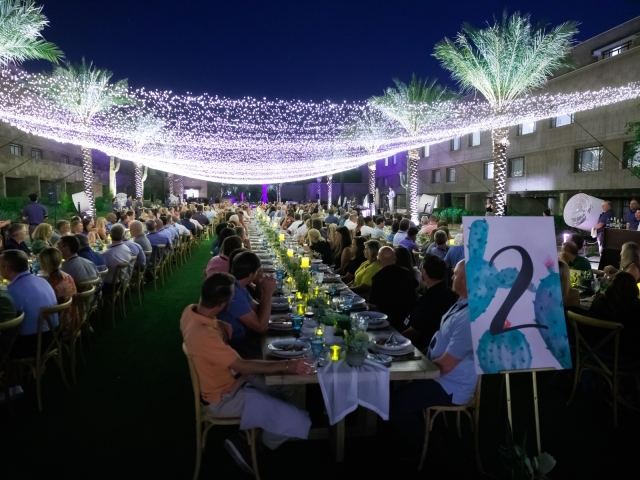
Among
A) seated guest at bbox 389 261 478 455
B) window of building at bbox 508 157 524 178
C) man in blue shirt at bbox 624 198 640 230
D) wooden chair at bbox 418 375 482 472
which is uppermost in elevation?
window of building at bbox 508 157 524 178

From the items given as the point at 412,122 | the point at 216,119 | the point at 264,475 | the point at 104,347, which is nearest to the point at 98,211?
the point at 216,119

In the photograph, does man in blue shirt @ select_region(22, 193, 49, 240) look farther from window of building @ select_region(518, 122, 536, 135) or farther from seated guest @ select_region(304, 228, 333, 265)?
window of building @ select_region(518, 122, 536, 135)

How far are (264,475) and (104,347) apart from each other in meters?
3.30

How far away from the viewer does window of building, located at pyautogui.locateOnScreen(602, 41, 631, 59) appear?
1925cm

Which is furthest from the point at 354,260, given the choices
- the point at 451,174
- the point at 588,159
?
the point at 451,174

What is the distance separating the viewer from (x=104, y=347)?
5.80 m

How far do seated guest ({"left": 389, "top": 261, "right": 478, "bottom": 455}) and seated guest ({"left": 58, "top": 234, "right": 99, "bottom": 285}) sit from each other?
13.1 feet

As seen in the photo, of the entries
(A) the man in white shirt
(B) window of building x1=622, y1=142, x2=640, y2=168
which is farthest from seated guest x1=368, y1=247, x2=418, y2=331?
(B) window of building x1=622, y1=142, x2=640, y2=168

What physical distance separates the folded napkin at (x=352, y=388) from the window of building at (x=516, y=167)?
80.8 feet

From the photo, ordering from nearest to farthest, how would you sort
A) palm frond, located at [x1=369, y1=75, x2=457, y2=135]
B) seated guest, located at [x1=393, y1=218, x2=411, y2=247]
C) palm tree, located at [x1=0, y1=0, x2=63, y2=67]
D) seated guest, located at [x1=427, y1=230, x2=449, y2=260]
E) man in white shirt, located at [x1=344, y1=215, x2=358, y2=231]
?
seated guest, located at [x1=427, y1=230, x2=449, y2=260], seated guest, located at [x1=393, y1=218, x2=411, y2=247], palm tree, located at [x1=0, y1=0, x2=63, y2=67], man in white shirt, located at [x1=344, y1=215, x2=358, y2=231], palm frond, located at [x1=369, y1=75, x2=457, y2=135]

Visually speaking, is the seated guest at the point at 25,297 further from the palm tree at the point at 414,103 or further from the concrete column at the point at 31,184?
the concrete column at the point at 31,184

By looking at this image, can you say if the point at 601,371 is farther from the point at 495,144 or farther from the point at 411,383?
the point at 495,144

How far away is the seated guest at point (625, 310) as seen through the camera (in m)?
4.07

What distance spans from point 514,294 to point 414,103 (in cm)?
1863
